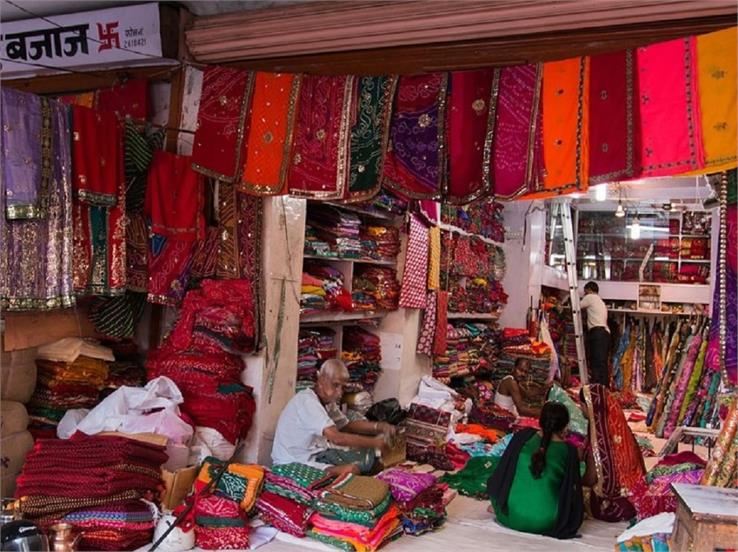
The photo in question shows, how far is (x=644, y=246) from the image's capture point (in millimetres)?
11648

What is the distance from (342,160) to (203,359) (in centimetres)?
152

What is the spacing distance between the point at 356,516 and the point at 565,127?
7.53 feet

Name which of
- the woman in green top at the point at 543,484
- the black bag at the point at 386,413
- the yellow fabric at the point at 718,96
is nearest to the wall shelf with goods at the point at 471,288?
the black bag at the point at 386,413

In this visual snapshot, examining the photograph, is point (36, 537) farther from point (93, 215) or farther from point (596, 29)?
point (596, 29)

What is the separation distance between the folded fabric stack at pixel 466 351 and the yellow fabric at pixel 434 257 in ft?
2.56

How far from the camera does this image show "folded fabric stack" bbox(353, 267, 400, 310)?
6164mm

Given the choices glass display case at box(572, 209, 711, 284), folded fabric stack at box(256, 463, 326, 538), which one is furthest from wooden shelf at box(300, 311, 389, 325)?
glass display case at box(572, 209, 711, 284)

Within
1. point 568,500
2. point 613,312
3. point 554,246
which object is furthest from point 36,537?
point 613,312

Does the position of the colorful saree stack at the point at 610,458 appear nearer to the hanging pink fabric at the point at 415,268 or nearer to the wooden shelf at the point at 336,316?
the wooden shelf at the point at 336,316

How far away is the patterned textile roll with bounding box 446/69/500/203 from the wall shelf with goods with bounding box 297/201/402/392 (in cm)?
179

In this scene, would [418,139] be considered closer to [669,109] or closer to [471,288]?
[669,109]

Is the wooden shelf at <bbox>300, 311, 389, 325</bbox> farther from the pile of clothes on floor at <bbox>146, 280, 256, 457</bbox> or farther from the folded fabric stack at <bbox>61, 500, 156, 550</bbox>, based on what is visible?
the folded fabric stack at <bbox>61, 500, 156, 550</bbox>

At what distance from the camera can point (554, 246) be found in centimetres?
1116

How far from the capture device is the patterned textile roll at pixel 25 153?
139 inches
